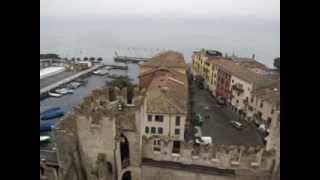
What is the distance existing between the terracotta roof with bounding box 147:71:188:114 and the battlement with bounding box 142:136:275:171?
21 centimetres

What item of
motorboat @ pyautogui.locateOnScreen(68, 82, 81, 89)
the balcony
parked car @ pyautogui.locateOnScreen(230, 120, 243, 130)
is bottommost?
parked car @ pyautogui.locateOnScreen(230, 120, 243, 130)

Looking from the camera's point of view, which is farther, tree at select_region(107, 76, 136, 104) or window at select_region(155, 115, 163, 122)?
window at select_region(155, 115, 163, 122)

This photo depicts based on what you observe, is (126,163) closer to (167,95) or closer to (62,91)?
(167,95)

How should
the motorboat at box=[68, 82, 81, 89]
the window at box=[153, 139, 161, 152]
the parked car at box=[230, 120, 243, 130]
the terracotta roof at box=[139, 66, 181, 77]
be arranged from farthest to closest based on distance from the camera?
the window at box=[153, 139, 161, 152], the terracotta roof at box=[139, 66, 181, 77], the parked car at box=[230, 120, 243, 130], the motorboat at box=[68, 82, 81, 89]

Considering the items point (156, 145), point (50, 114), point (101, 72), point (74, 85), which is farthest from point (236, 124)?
point (50, 114)

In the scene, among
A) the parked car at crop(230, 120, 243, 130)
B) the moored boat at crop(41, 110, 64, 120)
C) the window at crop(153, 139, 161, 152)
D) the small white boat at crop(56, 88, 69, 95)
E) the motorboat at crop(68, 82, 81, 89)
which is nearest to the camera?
the moored boat at crop(41, 110, 64, 120)

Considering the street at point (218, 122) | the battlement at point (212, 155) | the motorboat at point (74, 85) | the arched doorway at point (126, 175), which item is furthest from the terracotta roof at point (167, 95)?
the motorboat at point (74, 85)

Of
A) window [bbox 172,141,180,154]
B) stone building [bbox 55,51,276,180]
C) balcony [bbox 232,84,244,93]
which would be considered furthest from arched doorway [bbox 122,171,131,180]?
balcony [bbox 232,84,244,93]

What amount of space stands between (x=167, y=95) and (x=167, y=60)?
0.30 metres

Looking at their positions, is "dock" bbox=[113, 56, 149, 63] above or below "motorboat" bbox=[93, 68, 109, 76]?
above

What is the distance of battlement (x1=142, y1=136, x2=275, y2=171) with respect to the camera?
7.14 feet

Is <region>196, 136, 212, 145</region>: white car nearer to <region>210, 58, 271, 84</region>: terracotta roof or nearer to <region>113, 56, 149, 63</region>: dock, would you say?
<region>210, 58, 271, 84</region>: terracotta roof

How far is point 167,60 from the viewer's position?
2031mm
